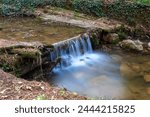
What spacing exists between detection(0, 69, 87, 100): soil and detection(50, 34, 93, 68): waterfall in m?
3.46

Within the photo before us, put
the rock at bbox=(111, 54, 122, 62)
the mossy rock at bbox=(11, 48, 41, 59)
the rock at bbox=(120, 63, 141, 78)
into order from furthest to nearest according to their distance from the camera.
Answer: the rock at bbox=(111, 54, 122, 62)
the rock at bbox=(120, 63, 141, 78)
the mossy rock at bbox=(11, 48, 41, 59)

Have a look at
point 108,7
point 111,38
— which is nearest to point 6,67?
point 111,38

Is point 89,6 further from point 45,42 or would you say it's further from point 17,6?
point 45,42

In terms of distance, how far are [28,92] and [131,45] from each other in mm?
6808

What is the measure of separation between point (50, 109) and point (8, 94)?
1110 millimetres

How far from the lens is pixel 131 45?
442 inches

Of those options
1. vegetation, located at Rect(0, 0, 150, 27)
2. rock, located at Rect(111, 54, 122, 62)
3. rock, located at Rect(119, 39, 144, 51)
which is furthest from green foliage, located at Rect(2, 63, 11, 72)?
vegetation, located at Rect(0, 0, 150, 27)

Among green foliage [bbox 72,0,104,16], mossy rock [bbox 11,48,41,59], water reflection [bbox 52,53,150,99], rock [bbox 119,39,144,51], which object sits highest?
green foliage [bbox 72,0,104,16]

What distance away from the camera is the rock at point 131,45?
11144 mm

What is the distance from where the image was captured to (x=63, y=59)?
9469 millimetres

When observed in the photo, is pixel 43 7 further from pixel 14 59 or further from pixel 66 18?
pixel 14 59

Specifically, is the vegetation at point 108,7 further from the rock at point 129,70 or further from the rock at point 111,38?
the rock at point 129,70

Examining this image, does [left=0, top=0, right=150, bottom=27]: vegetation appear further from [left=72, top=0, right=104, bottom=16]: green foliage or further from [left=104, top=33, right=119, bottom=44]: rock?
[left=104, top=33, right=119, bottom=44]: rock

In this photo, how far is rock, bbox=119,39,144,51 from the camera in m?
11.1
